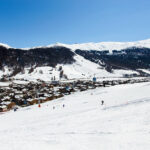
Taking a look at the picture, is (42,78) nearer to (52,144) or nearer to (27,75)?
(27,75)

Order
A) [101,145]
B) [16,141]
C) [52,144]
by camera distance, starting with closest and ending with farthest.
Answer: [101,145]
[52,144]
[16,141]

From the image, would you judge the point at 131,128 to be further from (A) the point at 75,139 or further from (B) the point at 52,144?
(B) the point at 52,144

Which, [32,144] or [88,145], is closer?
[88,145]

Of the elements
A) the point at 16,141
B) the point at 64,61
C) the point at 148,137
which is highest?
the point at 64,61

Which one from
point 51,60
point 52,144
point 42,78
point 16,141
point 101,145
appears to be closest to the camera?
point 101,145

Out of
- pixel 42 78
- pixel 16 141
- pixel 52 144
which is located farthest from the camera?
pixel 42 78

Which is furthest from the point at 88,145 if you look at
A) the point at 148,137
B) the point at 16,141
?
the point at 16,141

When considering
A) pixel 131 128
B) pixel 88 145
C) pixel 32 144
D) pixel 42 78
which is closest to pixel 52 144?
pixel 32 144

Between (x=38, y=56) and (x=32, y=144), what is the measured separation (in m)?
192

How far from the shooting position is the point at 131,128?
8.89 m

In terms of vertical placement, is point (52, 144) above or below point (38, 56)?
below

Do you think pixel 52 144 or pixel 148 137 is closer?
pixel 148 137

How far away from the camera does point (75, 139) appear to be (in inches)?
325

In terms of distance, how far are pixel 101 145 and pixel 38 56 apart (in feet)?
635
